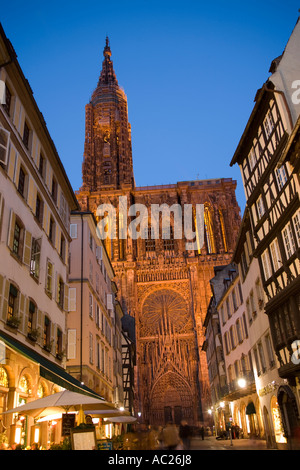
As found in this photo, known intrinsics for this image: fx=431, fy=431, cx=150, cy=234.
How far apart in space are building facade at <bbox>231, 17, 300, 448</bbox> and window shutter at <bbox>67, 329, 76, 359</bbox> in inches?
399

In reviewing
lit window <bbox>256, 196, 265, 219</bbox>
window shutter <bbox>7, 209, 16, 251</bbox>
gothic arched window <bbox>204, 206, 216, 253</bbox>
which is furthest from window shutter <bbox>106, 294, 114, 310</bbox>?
gothic arched window <bbox>204, 206, 216, 253</bbox>

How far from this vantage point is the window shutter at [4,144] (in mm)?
12975

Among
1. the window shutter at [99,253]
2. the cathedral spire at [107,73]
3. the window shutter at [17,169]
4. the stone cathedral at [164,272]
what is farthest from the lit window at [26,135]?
the cathedral spire at [107,73]

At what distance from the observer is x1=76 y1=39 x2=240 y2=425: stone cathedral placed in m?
49.6

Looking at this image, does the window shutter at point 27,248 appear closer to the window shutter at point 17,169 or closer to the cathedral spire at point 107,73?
the window shutter at point 17,169

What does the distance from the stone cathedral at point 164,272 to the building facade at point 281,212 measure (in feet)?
108

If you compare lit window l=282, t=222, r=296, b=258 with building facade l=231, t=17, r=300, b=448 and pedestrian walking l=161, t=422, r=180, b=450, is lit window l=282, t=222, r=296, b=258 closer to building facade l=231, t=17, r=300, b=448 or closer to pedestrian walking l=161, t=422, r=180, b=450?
building facade l=231, t=17, r=300, b=448

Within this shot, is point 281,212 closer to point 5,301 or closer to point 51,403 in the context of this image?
point 5,301

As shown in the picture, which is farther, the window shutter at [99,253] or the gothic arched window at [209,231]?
the gothic arched window at [209,231]

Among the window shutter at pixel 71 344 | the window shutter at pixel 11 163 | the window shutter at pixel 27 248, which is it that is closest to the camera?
the window shutter at pixel 11 163

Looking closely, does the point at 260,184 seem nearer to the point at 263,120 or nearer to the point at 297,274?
the point at 263,120

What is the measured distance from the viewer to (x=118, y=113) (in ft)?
239

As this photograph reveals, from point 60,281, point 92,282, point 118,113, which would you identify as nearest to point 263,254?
point 60,281

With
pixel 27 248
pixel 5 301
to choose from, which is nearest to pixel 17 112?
pixel 27 248
